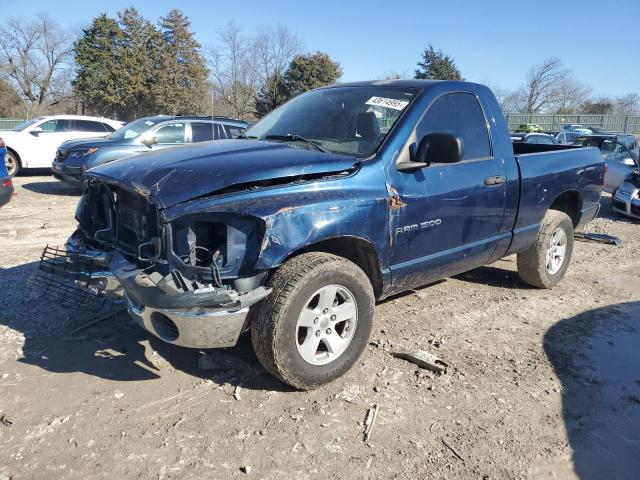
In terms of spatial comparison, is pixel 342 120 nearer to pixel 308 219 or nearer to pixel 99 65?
pixel 308 219

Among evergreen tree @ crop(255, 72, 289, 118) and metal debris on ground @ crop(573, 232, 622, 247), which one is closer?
metal debris on ground @ crop(573, 232, 622, 247)

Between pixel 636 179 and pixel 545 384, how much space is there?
8563 millimetres

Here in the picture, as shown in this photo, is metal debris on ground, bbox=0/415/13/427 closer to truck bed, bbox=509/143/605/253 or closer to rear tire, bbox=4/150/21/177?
truck bed, bbox=509/143/605/253

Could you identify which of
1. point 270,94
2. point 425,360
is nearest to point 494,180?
point 425,360

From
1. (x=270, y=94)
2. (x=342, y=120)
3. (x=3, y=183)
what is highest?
(x=270, y=94)

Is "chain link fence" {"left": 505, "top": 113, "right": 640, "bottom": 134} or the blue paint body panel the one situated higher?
"chain link fence" {"left": 505, "top": 113, "right": 640, "bottom": 134}

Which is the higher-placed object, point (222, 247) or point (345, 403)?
point (222, 247)

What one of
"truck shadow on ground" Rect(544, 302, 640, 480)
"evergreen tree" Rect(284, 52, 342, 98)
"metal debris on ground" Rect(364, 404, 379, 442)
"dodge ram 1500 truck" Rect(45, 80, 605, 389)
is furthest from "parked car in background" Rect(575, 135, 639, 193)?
"evergreen tree" Rect(284, 52, 342, 98)

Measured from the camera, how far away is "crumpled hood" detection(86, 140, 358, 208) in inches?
113

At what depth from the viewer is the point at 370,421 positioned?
2.97m

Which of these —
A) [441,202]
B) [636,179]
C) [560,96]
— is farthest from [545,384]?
[560,96]

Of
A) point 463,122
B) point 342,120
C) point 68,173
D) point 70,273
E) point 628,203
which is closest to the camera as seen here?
point 70,273

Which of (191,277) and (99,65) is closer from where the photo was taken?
(191,277)

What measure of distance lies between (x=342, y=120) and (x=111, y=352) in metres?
2.47
